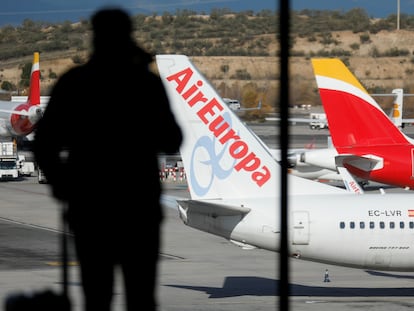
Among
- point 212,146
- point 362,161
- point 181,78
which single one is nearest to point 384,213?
point 212,146

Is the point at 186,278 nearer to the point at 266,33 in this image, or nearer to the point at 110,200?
the point at 110,200

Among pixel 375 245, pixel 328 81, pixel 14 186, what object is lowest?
pixel 14 186

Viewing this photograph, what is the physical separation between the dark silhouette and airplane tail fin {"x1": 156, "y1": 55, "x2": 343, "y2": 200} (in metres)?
16.6

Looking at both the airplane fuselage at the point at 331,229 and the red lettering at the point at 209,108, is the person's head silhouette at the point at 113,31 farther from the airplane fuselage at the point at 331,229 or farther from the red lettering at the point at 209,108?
the red lettering at the point at 209,108

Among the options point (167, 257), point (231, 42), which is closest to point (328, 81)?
point (167, 257)

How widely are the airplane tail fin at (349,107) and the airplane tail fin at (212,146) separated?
16.0m

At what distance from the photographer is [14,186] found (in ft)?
200

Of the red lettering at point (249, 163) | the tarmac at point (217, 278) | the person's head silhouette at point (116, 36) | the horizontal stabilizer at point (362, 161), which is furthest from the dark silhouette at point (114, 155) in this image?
the horizontal stabilizer at point (362, 161)

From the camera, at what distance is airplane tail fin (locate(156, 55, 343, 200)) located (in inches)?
909

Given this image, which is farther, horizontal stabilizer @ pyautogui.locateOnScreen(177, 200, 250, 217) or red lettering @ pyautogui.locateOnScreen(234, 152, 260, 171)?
red lettering @ pyautogui.locateOnScreen(234, 152, 260, 171)

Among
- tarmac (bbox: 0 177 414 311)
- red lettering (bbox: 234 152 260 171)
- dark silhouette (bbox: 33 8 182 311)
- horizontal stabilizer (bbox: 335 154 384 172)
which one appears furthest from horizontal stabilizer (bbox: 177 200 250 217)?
horizontal stabilizer (bbox: 335 154 384 172)

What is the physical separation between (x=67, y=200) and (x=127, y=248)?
48cm

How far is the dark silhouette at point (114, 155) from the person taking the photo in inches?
247

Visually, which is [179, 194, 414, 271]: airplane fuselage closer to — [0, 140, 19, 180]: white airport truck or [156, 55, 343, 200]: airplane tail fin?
[156, 55, 343, 200]: airplane tail fin
